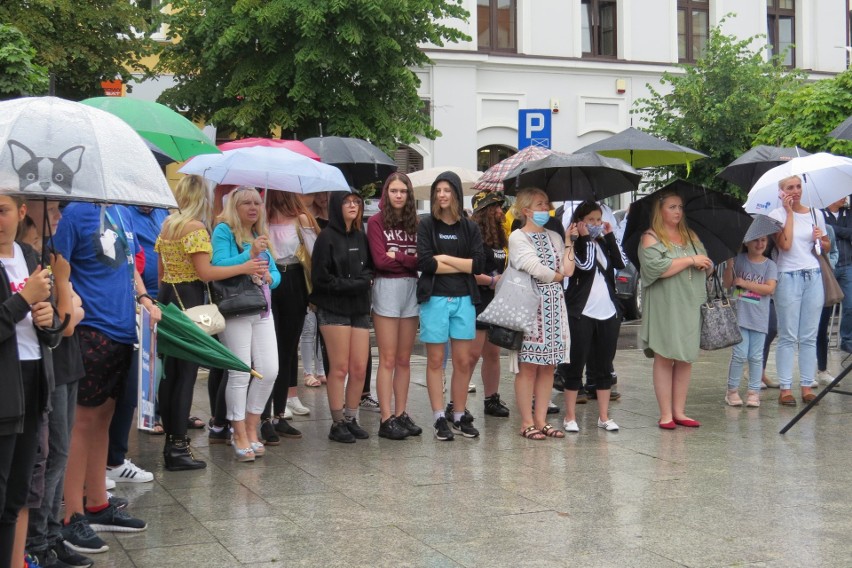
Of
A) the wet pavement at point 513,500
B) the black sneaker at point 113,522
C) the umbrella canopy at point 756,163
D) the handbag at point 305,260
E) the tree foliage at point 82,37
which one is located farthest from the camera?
the tree foliage at point 82,37

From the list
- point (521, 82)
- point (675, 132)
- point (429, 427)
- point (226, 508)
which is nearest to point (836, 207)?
point (429, 427)

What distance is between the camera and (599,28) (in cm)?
3044

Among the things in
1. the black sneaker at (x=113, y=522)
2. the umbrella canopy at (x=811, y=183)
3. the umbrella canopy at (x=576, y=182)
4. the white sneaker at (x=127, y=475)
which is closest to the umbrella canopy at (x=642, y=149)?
the umbrella canopy at (x=576, y=182)

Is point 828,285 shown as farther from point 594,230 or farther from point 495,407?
point 495,407

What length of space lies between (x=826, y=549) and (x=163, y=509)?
3.49 meters

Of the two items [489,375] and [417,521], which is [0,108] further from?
[489,375]

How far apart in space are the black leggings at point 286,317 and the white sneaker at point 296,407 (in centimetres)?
91

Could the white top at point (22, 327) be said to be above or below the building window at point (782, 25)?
below

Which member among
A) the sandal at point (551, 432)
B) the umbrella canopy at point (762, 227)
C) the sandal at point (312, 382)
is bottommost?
the sandal at point (551, 432)

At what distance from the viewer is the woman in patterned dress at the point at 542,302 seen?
8.33 m

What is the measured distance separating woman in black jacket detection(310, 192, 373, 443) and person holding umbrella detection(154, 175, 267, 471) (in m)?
0.78

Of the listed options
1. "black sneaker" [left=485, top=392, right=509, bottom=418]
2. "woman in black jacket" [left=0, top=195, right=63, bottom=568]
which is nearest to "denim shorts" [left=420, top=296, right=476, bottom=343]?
"black sneaker" [left=485, top=392, right=509, bottom=418]

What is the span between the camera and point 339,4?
61.8 feet

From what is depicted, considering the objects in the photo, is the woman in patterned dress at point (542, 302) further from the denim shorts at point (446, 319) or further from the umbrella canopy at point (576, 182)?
the umbrella canopy at point (576, 182)
